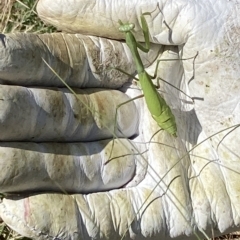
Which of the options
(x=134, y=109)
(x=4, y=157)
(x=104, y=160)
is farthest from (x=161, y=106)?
(x=4, y=157)

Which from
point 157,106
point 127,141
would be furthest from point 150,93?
point 127,141

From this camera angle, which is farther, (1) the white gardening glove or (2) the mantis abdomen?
(2) the mantis abdomen

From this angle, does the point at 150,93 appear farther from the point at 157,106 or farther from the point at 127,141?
the point at 127,141

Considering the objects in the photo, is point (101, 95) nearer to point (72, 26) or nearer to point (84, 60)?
point (84, 60)

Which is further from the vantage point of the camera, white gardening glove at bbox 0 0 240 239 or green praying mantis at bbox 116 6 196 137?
green praying mantis at bbox 116 6 196 137
